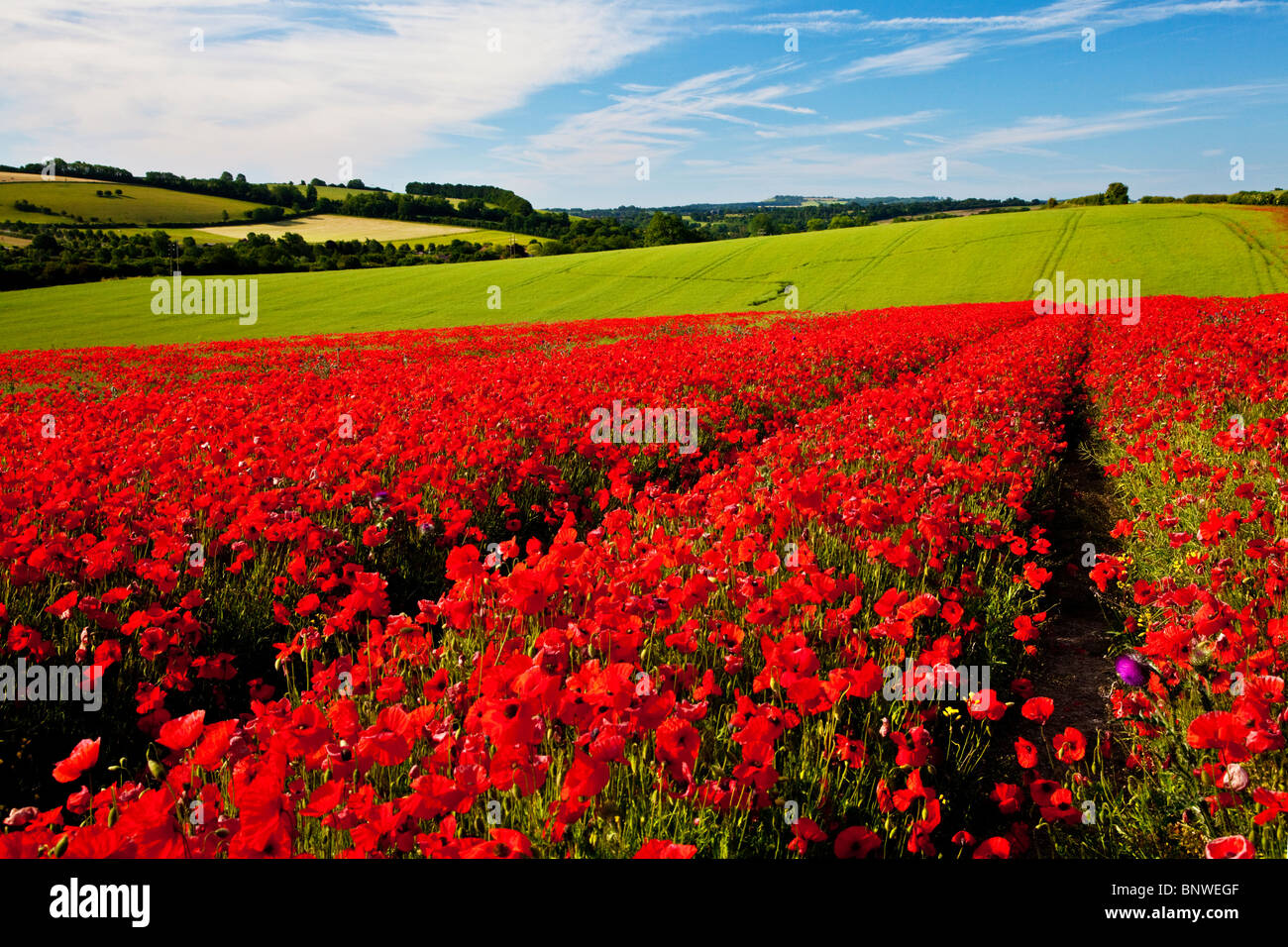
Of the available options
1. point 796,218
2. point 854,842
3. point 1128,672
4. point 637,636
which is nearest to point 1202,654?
point 1128,672

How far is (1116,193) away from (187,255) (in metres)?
102

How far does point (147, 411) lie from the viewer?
28.5 ft

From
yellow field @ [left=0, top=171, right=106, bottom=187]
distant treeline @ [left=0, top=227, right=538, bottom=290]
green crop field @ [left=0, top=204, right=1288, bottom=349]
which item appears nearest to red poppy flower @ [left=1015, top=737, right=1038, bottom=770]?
green crop field @ [left=0, top=204, right=1288, bottom=349]

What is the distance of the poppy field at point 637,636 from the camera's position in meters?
1.94

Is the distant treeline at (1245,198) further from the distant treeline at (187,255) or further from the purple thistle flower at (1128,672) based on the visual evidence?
the purple thistle flower at (1128,672)

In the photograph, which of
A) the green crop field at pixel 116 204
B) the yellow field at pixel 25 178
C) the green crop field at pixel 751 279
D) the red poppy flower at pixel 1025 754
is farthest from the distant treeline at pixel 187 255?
the red poppy flower at pixel 1025 754

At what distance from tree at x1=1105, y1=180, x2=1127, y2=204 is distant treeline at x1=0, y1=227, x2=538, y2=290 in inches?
2778

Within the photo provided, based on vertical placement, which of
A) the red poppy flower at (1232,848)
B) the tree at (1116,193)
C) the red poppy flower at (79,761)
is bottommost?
the red poppy flower at (1232,848)

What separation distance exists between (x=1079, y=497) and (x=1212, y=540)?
12.7 ft

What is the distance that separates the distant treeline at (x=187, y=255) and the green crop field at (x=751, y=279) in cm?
554

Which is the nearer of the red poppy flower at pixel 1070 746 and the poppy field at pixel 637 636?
the poppy field at pixel 637 636

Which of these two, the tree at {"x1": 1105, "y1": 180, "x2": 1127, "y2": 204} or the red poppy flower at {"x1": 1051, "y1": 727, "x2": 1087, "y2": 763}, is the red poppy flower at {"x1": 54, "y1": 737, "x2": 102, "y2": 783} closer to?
the red poppy flower at {"x1": 1051, "y1": 727, "x2": 1087, "y2": 763}
